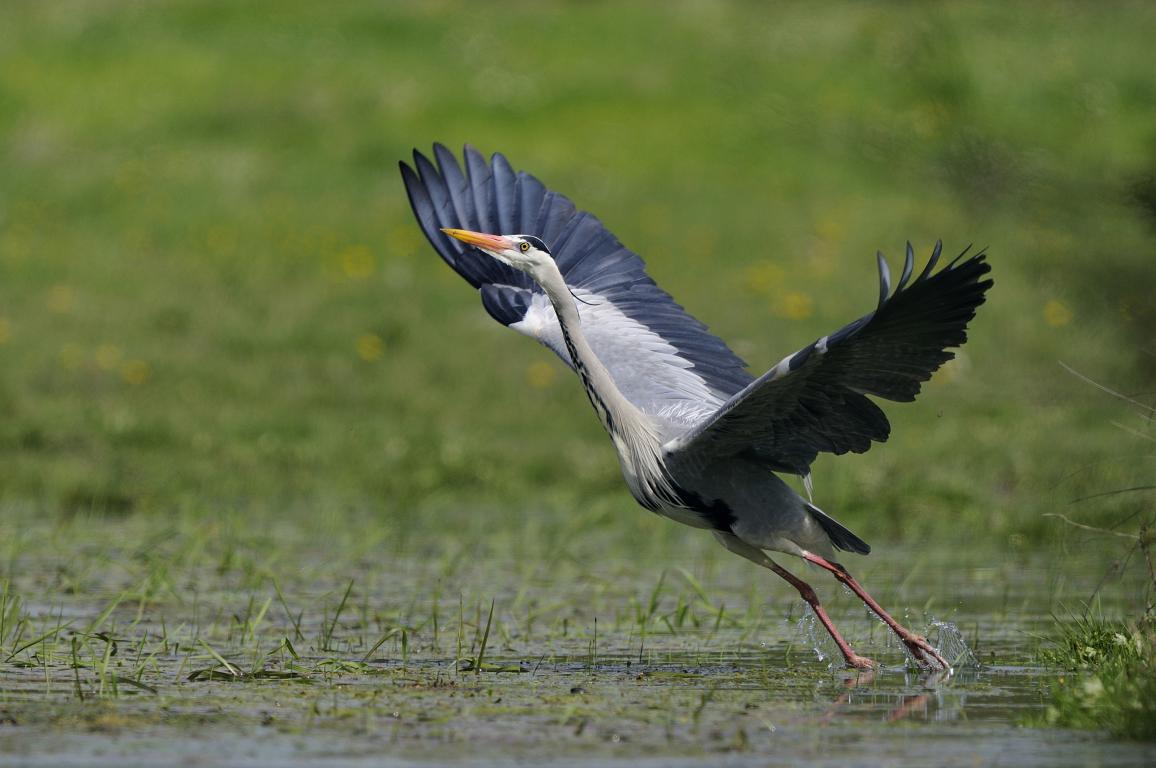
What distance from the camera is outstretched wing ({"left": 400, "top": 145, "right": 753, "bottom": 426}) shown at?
795 cm

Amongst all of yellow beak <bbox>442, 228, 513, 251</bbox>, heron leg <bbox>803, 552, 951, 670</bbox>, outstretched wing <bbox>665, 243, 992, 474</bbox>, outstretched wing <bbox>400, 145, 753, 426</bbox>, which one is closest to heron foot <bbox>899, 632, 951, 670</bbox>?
heron leg <bbox>803, 552, 951, 670</bbox>

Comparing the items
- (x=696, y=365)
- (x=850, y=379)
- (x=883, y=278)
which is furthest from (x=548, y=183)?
(x=883, y=278)

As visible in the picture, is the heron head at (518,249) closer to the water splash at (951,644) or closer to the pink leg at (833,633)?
the pink leg at (833,633)

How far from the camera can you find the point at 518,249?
6.89 metres

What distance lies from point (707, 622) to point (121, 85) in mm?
14135

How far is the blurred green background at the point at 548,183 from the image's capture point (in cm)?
941

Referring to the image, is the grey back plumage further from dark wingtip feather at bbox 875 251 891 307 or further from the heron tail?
the heron tail

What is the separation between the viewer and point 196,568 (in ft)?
27.5

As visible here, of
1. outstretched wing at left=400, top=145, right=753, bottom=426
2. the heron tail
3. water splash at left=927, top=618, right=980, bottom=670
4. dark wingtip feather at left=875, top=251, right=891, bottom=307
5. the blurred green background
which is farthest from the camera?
the blurred green background

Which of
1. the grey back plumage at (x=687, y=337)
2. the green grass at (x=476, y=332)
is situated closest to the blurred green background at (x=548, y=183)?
the green grass at (x=476, y=332)

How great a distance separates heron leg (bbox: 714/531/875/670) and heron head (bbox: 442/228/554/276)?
4.09 ft

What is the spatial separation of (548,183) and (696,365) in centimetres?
913

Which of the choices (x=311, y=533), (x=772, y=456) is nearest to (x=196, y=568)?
(x=311, y=533)

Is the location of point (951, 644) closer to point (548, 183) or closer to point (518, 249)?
point (518, 249)
